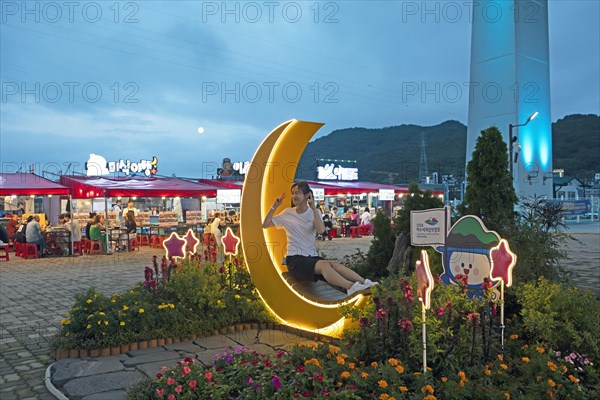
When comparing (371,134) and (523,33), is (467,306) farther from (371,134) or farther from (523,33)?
(371,134)

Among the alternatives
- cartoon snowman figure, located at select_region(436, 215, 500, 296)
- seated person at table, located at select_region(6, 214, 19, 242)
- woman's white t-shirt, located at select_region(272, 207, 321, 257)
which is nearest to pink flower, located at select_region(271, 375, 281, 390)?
cartoon snowman figure, located at select_region(436, 215, 500, 296)

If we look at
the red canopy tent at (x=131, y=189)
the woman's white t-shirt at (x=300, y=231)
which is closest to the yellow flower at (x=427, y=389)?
the woman's white t-shirt at (x=300, y=231)

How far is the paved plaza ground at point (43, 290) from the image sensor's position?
486 centimetres

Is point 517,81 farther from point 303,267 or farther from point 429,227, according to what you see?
point 303,267

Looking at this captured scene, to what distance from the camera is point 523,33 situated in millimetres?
28453

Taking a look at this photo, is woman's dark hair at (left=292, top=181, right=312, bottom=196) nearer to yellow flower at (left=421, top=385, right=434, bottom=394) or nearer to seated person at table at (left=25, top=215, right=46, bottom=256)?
yellow flower at (left=421, top=385, right=434, bottom=394)

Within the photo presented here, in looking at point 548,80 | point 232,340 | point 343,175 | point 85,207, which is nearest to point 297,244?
point 232,340

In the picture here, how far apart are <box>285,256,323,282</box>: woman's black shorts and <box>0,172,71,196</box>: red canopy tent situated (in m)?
12.7

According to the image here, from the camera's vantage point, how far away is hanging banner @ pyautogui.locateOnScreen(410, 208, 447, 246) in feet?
19.2

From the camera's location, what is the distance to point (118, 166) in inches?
1232

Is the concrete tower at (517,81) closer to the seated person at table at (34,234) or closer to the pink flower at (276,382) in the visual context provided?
the seated person at table at (34,234)

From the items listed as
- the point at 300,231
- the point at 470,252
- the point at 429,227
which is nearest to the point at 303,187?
the point at 300,231

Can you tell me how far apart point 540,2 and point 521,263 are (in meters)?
30.0

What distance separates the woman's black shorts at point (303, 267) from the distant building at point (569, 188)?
Result: 174 ft
